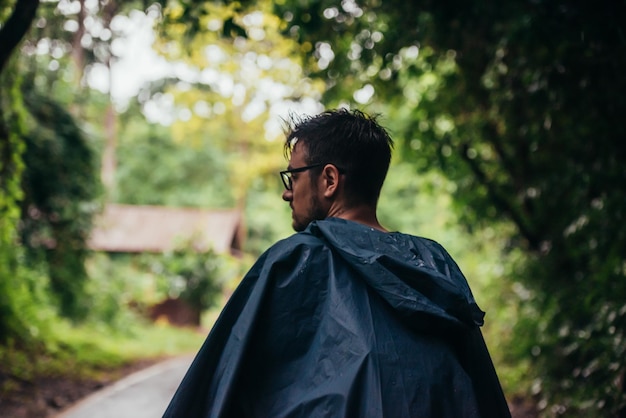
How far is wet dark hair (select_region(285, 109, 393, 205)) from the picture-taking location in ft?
7.10

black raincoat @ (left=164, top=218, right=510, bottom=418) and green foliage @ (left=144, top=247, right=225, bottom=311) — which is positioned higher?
green foliage @ (left=144, top=247, right=225, bottom=311)

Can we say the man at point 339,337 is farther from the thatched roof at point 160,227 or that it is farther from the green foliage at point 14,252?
the thatched roof at point 160,227

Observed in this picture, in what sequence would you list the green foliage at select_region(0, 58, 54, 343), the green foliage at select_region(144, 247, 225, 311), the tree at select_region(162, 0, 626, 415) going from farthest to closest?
1. the green foliage at select_region(144, 247, 225, 311)
2. the green foliage at select_region(0, 58, 54, 343)
3. the tree at select_region(162, 0, 626, 415)

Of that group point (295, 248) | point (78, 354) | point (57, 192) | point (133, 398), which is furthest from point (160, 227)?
point (295, 248)

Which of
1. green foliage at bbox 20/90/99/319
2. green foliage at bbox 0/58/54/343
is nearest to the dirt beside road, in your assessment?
green foliage at bbox 0/58/54/343

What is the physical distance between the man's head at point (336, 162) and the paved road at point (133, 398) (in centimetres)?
581

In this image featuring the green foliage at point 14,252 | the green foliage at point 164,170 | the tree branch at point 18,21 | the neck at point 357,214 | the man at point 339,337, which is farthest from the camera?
the green foliage at point 164,170

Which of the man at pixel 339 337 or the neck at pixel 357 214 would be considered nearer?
the man at pixel 339 337

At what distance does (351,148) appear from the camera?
85.3 inches

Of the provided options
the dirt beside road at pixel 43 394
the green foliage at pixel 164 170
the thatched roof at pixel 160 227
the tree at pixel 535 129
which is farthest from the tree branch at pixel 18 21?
the green foliage at pixel 164 170

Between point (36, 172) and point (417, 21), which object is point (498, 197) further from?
point (36, 172)

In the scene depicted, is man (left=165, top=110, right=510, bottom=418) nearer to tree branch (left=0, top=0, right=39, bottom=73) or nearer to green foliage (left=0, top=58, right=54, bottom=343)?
tree branch (left=0, top=0, right=39, bottom=73)

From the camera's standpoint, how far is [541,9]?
4.95 metres

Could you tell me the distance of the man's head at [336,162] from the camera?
7.10 ft
